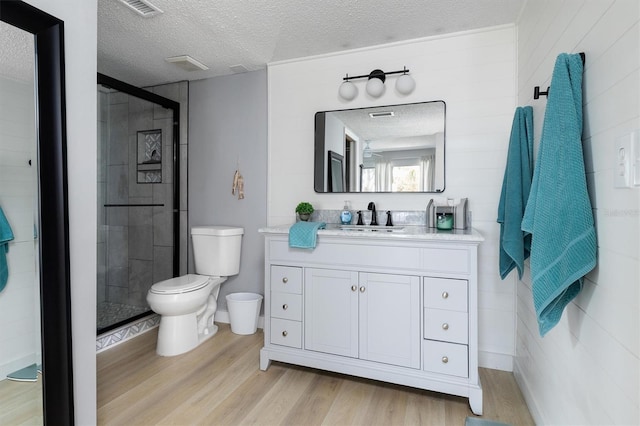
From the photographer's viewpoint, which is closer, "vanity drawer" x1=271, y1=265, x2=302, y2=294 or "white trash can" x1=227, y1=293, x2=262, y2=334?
"vanity drawer" x1=271, y1=265, x2=302, y2=294

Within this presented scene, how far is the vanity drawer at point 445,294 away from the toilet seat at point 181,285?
1.65m

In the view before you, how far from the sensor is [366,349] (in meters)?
2.01

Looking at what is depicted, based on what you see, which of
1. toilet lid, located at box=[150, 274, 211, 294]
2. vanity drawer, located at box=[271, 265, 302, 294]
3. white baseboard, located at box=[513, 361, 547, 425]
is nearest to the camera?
white baseboard, located at box=[513, 361, 547, 425]

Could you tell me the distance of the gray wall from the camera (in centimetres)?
299

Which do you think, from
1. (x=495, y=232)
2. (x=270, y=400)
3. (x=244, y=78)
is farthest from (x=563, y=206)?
(x=244, y=78)

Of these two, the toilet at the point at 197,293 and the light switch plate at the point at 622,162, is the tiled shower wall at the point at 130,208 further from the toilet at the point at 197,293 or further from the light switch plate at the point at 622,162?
the light switch plate at the point at 622,162

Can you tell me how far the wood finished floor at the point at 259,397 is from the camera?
5.75 ft

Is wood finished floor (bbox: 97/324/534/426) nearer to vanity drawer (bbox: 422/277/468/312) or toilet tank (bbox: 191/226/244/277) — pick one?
vanity drawer (bbox: 422/277/468/312)

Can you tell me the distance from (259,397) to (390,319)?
2.90 feet

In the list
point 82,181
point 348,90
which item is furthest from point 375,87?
point 82,181

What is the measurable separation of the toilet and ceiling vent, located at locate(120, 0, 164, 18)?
1588 mm

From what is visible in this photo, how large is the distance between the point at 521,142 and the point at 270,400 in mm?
2029

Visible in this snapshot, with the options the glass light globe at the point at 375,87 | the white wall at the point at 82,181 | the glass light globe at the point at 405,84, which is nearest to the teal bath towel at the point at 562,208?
the glass light globe at the point at 405,84

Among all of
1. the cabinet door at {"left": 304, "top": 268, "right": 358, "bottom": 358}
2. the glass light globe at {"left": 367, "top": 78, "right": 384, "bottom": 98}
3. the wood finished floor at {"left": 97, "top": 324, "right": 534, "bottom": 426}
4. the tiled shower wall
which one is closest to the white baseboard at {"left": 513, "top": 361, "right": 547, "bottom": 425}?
the wood finished floor at {"left": 97, "top": 324, "right": 534, "bottom": 426}
